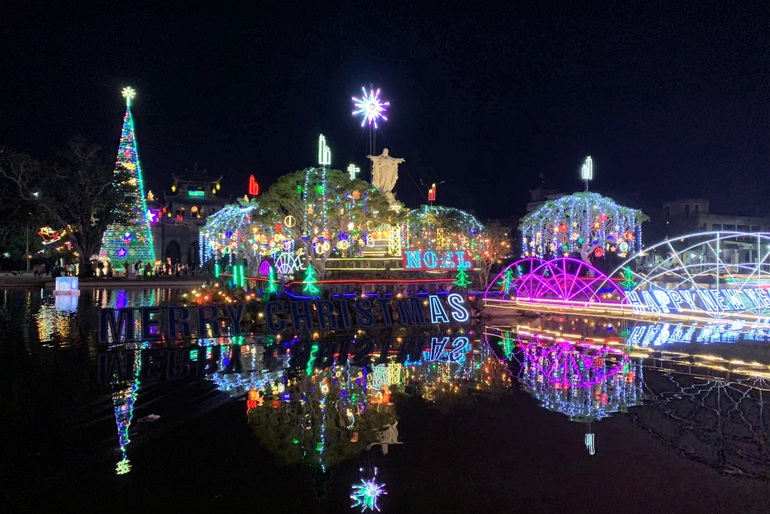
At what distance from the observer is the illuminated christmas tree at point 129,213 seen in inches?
1736

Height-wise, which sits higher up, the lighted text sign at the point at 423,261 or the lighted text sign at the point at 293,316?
the lighted text sign at the point at 423,261

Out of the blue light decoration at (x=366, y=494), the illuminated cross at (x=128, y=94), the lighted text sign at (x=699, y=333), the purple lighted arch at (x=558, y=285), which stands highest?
the illuminated cross at (x=128, y=94)

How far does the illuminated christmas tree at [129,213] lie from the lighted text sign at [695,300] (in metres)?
37.5

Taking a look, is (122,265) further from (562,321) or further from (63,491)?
(63,491)

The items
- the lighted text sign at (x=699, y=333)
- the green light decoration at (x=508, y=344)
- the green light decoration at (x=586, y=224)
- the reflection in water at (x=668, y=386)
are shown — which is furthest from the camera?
the green light decoration at (x=586, y=224)

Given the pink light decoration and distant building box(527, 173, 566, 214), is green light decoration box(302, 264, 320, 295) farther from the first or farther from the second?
distant building box(527, 173, 566, 214)

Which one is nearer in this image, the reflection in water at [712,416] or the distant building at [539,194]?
the reflection in water at [712,416]

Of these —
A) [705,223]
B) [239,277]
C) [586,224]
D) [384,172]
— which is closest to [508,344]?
[239,277]

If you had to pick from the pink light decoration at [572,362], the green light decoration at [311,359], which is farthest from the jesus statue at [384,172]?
the green light decoration at [311,359]

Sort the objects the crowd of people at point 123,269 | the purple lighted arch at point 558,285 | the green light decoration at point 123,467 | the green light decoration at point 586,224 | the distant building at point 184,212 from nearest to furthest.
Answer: the green light decoration at point 123,467 < the purple lighted arch at point 558,285 < the green light decoration at point 586,224 < the crowd of people at point 123,269 < the distant building at point 184,212

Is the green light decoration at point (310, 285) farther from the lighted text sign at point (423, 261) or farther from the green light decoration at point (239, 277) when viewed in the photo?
the lighted text sign at point (423, 261)

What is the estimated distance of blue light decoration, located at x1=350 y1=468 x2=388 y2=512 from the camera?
15.8 ft

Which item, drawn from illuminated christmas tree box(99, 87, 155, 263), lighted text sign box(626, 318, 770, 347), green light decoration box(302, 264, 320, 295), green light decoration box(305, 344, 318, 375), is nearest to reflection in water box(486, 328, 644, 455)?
lighted text sign box(626, 318, 770, 347)

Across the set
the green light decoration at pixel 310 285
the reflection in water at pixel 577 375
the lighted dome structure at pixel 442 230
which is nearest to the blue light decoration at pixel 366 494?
the reflection in water at pixel 577 375
